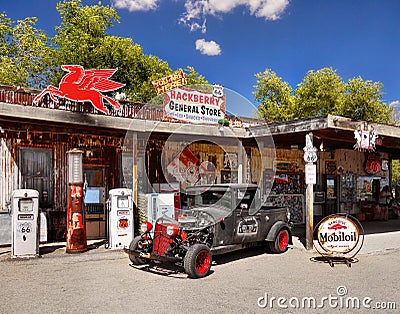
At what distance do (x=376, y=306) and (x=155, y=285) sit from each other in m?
3.40

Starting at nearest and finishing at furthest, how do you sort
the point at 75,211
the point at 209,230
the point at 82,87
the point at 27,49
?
the point at 209,230, the point at 75,211, the point at 82,87, the point at 27,49

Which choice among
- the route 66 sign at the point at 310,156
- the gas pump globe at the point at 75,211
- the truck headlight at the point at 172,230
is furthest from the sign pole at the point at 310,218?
the gas pump globe at the point at 75,211

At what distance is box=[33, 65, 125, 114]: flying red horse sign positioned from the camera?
35.1 ft

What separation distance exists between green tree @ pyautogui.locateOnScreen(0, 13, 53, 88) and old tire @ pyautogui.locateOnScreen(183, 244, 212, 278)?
24.5 meters

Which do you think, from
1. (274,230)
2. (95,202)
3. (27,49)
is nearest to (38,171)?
(95,202)

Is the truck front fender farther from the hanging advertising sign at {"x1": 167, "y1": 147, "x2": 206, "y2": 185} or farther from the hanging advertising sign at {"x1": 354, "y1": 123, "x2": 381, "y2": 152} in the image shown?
the hanging advertising sign at {"x1": 167, "y1": 147, "x2": 206, "y2": 185}

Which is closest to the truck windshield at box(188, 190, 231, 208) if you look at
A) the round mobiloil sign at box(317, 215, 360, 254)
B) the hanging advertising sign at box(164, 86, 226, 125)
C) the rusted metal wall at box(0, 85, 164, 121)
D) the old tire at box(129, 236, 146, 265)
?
the old tire at box(129, 236, 146, 265)

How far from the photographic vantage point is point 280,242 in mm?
9695

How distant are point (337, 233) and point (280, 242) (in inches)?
62.1

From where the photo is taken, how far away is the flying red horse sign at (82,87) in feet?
35.1

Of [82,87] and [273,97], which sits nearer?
[82,87]

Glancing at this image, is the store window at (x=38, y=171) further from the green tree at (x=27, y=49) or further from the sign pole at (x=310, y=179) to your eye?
the green tree at (x=27, y=49)

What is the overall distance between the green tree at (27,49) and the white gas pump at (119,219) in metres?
21.1

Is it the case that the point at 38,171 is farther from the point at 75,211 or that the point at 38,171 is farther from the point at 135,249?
the point at 135,249
